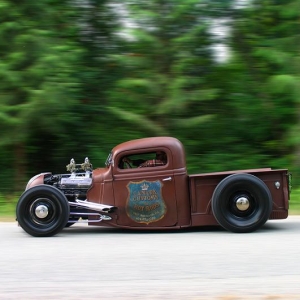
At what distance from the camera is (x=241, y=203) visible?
8312 millimetres

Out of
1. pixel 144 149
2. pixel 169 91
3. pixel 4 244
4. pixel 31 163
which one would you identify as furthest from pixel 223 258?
pixel 31 163

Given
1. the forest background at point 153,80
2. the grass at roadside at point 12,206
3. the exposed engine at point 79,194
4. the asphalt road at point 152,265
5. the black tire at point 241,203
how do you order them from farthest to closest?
1. the forest background at point 153,80
2. the grass at roadside at point 12,206
3. the exposed engine at point 79,194
4. the black tire at point 241,203
5. the asphalt road at point 152,265

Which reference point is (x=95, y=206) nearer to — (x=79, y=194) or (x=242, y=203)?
(x=79, y=194)

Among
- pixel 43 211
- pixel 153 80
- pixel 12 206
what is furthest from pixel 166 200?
pixel 153 80

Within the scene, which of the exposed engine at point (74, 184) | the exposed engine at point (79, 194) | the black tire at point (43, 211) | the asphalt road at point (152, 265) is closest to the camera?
the asphalt road at point (152, 265)

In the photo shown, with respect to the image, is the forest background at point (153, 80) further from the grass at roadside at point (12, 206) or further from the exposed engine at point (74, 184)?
the exposed engine at point (74, 184)

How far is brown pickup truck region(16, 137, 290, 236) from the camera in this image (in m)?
8.32

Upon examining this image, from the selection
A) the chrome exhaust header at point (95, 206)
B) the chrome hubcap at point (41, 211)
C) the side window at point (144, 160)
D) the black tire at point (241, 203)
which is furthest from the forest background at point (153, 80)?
the black tire at point (241, 203)

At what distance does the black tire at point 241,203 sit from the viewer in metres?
8.24

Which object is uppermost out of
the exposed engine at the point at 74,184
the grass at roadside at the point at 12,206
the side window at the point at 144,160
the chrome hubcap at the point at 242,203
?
the side window at the point at 144,160

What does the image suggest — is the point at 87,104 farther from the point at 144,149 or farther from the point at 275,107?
the point at 144,149

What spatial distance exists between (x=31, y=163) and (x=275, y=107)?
6.51 m

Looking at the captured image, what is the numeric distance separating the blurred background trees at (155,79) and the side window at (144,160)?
19.4 ft

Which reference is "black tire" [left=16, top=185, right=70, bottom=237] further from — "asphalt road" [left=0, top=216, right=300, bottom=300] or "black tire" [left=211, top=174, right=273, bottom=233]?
"black tire" [left=211, top=174, right=273, bottom=233]
